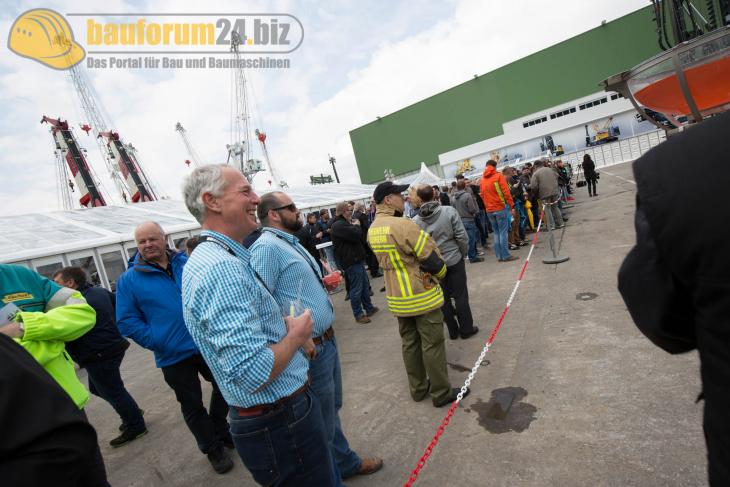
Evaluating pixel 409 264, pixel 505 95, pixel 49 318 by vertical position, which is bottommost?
pixel 409 264

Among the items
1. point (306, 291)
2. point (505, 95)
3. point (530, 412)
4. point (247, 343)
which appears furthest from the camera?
point (505, 95)

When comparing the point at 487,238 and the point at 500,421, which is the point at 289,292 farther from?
the point at 487,238

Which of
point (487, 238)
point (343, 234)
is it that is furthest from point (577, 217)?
point (343, 234)

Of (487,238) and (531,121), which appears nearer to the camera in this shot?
(487,238)

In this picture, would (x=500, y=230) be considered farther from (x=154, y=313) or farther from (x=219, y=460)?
(x=154, y=313)

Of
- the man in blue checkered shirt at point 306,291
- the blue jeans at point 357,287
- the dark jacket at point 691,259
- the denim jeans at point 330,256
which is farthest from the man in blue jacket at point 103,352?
the denim jeans at point 330,256

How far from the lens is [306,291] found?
2.05 metres

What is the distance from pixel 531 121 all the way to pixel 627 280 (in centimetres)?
5055

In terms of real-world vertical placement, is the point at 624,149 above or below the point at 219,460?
above

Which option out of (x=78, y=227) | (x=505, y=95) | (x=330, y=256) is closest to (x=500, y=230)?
(x=330, y=256)

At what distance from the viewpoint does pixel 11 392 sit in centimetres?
86

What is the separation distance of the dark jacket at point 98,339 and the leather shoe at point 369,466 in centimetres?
264

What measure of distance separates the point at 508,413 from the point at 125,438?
3.76 m

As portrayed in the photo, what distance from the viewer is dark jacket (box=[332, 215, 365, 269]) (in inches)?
252
